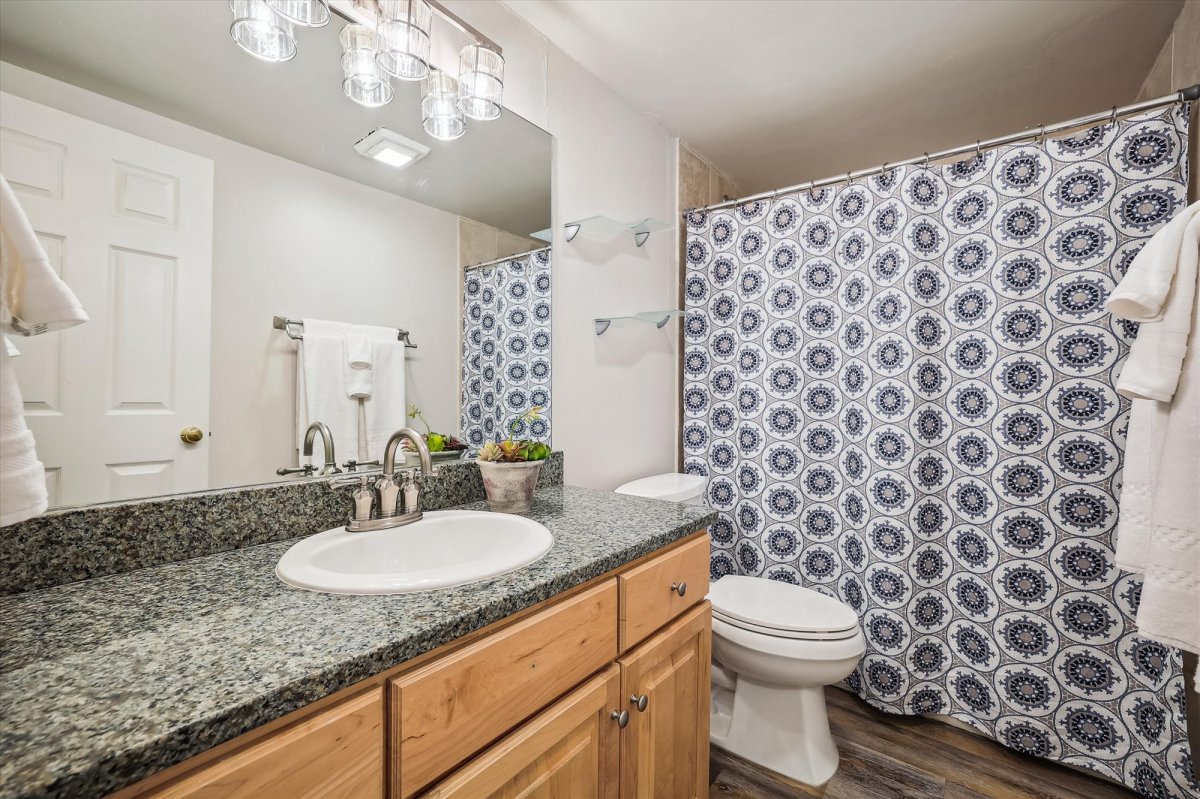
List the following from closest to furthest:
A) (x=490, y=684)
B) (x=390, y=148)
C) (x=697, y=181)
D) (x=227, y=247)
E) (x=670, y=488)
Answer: (x=490, y=684)
(x=227, y=247)
(x=390, y=148)
(x=670, y=488)
(x=697, y=181)

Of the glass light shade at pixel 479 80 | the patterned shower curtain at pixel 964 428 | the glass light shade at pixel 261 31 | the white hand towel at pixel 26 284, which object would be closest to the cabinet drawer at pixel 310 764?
the white hand towel at pixel 26 284

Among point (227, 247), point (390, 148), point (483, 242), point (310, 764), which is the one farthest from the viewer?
point (483, 242)

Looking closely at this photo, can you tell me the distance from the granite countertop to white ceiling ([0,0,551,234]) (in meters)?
0.82

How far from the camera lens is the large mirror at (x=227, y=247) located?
0.80 m

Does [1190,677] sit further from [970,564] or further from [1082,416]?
[1082,416]

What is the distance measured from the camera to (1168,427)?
1057 millimetres

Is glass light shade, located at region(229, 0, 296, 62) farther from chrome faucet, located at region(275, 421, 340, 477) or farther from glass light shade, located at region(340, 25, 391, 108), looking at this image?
chrome faucet, located at region(275, 421, 340, 477)

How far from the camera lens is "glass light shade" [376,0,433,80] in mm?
1125

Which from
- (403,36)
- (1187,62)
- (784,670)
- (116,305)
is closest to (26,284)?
(116,305)

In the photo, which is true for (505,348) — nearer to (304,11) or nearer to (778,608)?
(304,11)

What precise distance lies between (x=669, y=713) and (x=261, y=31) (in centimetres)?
164

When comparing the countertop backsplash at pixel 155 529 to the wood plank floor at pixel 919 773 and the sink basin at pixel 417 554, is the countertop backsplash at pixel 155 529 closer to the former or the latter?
the sink basin at pixel 417 554

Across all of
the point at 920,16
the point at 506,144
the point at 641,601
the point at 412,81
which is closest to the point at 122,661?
the point at 641,601

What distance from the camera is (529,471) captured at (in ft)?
4.07
